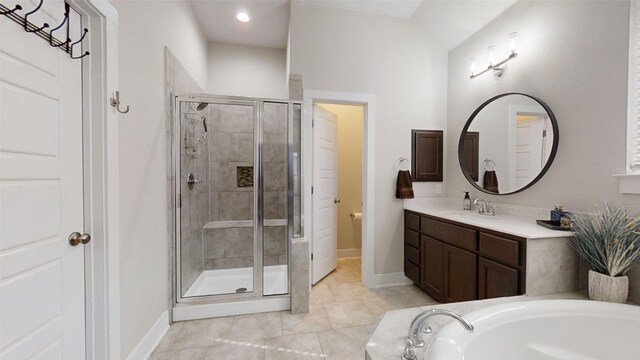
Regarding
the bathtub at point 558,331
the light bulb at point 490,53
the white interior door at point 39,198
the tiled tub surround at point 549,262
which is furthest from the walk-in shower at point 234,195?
the light bulb at point 490,53

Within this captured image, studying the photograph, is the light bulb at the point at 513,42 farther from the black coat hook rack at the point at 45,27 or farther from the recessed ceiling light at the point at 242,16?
the black coat hook rack at the point at 45,27

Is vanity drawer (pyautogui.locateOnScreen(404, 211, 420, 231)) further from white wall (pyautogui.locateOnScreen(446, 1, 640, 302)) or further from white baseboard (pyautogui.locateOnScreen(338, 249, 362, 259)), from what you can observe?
white baseboard (pyautogui.locateOnScreen(338, 249, 362, 259))

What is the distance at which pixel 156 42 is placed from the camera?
179cm

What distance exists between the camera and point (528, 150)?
2.03 m

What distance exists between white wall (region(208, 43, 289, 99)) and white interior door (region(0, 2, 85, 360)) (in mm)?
2392

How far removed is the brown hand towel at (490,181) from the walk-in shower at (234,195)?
1.91 m

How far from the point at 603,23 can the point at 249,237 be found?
3385 millimetres

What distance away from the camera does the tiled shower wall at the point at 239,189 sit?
2363 mm

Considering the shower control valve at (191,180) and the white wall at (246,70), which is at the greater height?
the white wall at (246,70)

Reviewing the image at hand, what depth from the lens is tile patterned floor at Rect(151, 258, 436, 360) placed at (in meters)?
1.66

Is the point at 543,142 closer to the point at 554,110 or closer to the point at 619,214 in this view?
the point at 554,110

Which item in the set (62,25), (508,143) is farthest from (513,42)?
(62,25)

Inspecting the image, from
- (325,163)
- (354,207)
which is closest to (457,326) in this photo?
(325,163)

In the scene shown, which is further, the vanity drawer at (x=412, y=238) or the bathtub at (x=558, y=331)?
the vanity drawer at (x=412, y=238)
